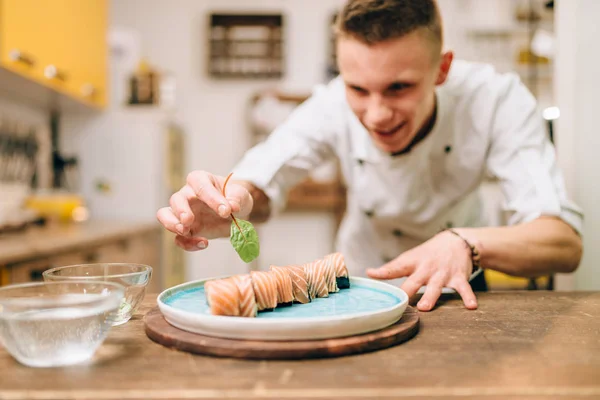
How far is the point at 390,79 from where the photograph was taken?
1199 mm

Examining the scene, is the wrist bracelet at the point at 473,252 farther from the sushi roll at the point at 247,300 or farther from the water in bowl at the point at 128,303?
the water in bowl at the point at 128,303

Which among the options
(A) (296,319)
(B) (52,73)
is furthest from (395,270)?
(B) (52,73)

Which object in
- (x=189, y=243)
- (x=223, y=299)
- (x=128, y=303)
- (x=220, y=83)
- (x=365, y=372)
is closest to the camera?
(x=365, y=372)

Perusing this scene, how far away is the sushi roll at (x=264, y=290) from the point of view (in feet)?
2.48

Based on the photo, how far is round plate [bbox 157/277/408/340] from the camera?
0.65 metres

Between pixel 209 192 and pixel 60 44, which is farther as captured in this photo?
pixel 60 44

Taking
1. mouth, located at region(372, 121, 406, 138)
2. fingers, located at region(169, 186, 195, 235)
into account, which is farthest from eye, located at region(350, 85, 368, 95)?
fingers, located at region(169, 186, 195, 235)

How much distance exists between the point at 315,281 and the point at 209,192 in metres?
0.27

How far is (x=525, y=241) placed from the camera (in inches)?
46.0

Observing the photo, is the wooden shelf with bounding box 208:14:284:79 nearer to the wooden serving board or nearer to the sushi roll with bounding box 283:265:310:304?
the sushi roll with bounding box 283:265:310:304

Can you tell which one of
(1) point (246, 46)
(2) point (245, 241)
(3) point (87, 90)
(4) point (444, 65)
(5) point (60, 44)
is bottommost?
(2) point (245, 241)

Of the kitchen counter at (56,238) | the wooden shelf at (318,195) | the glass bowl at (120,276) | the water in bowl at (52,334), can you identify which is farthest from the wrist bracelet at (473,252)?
the wooden shelf at (318,195)

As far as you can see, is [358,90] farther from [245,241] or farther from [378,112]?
[245,241]

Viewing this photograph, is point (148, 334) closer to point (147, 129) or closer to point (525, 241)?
point (525, 241)
